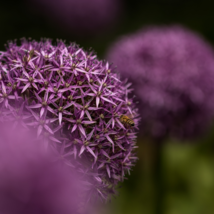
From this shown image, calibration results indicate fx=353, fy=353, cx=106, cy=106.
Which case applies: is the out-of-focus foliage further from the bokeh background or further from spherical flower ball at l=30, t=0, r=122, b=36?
spherical flower ball at l=30, t=0, r=122, b=36

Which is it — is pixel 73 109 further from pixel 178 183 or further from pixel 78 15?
pixel 78 15

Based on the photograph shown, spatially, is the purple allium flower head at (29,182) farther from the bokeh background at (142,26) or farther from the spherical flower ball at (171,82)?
the bokeh background at (142,26)

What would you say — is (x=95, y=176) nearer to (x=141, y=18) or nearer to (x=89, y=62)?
(x=89, y=62)

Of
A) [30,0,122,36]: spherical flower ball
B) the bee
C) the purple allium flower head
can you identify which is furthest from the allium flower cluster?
[30,0,122,36]: spherical flower ball

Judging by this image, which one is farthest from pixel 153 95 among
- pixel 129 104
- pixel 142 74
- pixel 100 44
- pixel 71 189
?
pixel 100 44

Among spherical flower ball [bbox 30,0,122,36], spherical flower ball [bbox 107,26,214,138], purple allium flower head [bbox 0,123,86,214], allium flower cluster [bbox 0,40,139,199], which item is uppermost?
spherical flower ball [bbox 30,0,122,36]
